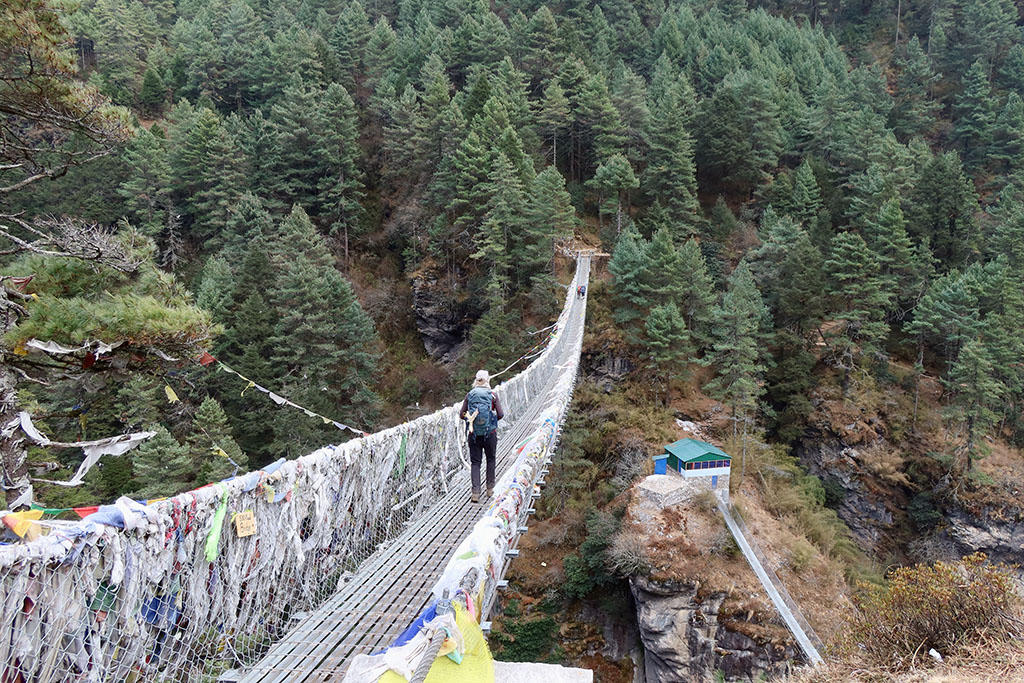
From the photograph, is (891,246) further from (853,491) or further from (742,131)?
(742,131)

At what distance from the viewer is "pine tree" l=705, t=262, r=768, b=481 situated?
54.2ft

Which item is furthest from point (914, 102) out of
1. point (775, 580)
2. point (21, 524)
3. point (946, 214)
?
point (21, 524)

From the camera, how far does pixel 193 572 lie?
273 cm

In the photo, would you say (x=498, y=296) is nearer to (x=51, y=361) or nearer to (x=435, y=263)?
(x=435, y=263)

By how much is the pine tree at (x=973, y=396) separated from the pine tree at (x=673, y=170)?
8728 mm

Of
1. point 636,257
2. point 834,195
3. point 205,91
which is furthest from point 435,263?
point 205,91

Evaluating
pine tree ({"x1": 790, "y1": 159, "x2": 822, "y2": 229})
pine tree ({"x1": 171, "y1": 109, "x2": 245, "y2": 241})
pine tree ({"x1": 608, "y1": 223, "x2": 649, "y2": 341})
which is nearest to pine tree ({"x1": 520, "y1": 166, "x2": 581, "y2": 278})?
pine tree ({"x1": 608, "y1": 223, "x2": 649, "y2": 341})

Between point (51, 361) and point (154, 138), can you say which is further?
point (154, 138)

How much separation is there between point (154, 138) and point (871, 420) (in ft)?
88.2

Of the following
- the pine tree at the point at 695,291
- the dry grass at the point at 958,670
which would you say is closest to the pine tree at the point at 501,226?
the pine tree at the point at 695,291

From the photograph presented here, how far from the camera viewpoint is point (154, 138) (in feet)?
80.9

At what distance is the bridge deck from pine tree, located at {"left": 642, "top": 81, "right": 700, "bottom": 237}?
18.2 metres

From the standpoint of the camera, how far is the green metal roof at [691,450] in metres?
13.8

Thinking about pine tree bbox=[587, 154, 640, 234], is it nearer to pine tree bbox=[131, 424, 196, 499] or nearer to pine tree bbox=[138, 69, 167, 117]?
pine tree bbox=[131, 424, 196, 499]
